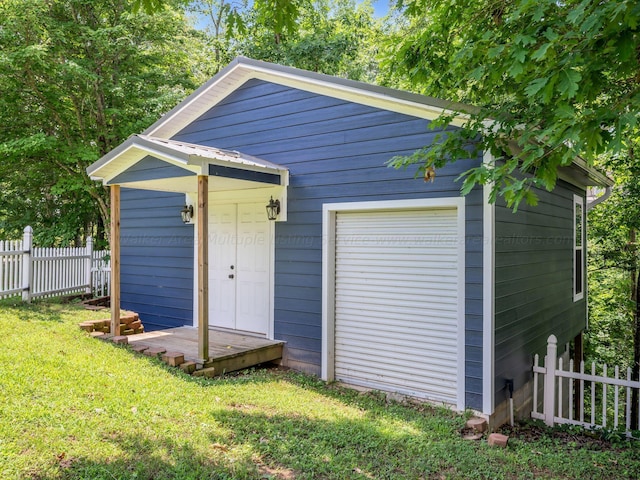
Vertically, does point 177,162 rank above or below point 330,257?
above

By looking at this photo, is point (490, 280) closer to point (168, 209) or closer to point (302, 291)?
point (302, 291)

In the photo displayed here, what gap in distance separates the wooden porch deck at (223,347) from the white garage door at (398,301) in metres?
1.03

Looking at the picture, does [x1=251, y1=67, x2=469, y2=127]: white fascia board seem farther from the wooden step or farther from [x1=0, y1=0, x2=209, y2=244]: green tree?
[x1=0, y1=0, x2=209, y2=244]: green tree

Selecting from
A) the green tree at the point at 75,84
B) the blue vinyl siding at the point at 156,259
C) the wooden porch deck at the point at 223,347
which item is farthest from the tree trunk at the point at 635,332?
the green tree at the point at 75,84

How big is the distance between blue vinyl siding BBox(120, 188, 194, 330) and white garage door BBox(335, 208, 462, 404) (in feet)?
9.73

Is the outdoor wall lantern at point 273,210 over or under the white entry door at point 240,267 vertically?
over

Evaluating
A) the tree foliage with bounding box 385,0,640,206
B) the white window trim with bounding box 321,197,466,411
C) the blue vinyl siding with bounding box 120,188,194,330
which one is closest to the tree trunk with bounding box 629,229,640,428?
the tree foliage with bounding box 385,0,640,206

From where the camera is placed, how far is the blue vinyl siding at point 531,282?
508cm

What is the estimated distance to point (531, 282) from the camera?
241 inches

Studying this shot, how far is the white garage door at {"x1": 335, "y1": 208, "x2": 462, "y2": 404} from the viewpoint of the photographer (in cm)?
518

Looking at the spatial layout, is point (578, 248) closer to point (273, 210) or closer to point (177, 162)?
point (273, 210)

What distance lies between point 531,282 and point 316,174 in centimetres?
335

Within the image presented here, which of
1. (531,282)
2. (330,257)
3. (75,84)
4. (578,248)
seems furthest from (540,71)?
(75,84)

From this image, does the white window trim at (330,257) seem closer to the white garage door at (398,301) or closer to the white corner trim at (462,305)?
the white garage door at (398,301)
